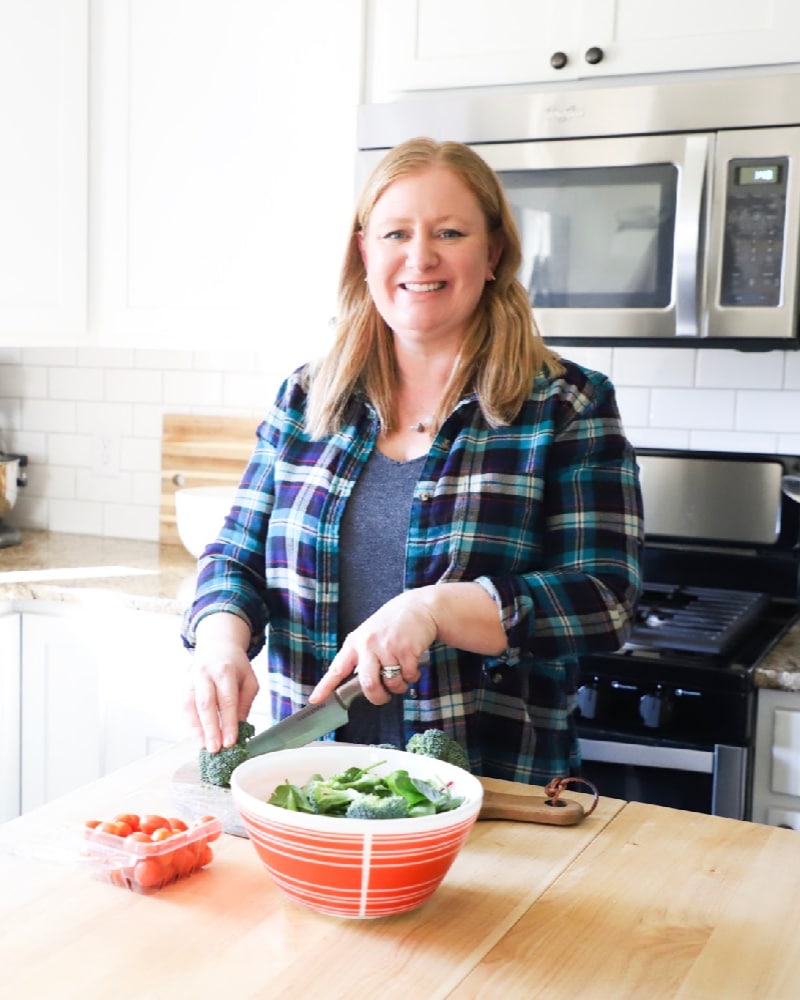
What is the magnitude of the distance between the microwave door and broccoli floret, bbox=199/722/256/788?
119 cm

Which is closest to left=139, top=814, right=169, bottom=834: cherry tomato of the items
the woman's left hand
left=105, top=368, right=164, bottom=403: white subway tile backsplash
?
the woman's left hand

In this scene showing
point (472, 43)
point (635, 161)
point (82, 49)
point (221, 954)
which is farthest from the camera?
point (82, 49)

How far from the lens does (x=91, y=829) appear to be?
3.61 feet

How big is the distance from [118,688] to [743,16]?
1744 mm

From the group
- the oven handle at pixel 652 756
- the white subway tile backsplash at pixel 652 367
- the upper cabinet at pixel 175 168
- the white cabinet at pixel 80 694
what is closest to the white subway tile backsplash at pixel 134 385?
the upper cabinet at pixel 175 168

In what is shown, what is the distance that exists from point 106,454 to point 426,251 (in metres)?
1.79

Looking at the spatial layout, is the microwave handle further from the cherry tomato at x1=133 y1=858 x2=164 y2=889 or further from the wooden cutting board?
the cherry tomato at x1=133 y1=858 x2=164 y2=889

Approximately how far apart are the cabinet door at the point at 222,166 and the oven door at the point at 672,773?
103 centimetres

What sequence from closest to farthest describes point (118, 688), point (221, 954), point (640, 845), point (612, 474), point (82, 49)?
point (221, 954) < point (640, 845) < point (612, 474) < point (118, 688) < point (82, 49)

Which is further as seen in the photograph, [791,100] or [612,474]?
[791,100]

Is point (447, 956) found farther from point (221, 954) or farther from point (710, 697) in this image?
point (710, 697)

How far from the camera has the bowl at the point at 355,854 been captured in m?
0.97

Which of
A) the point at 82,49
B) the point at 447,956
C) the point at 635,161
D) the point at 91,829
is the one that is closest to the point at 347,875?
the point at 447,956

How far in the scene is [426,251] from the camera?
155cm
